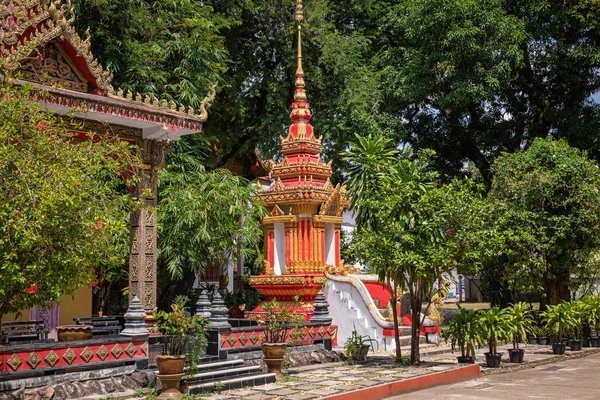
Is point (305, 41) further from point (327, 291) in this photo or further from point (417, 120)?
point (327, 291)

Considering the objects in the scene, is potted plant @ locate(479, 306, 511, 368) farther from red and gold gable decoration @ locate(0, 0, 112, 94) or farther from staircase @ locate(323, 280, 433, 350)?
red and gold gable decoration @ locate(0, 0, 112, 94)

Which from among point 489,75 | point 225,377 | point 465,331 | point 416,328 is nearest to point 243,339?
point 225,377

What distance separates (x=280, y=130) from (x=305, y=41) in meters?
3.58

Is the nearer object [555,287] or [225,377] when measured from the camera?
[225,377]

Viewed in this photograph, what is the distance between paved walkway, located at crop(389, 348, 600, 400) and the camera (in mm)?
11961

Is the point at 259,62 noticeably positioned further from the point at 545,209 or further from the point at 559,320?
the point at 559,320

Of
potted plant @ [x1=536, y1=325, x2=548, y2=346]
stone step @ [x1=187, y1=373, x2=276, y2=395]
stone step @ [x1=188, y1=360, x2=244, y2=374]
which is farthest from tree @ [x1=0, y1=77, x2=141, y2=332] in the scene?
potted plant @ [x1=536, y1=325, x2=548, y2=346]

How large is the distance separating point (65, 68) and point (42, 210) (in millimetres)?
5629

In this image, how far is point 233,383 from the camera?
39.4 ft

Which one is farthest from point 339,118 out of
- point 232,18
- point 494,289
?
point 494,289

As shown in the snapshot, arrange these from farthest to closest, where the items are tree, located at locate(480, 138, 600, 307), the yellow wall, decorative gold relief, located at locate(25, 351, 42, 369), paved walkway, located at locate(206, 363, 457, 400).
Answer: tree, located at locate(480, 138, 600, 307) < the yellow wall < paved walkway, located at locate(206, 363, 457, 400) < decorative gold relief, located at locate(25, 351, 42, 369)

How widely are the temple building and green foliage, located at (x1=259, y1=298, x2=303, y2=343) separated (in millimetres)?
2288

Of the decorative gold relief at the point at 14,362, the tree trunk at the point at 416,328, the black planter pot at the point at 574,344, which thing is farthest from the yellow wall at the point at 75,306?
the black planter pot at the point at 574,344

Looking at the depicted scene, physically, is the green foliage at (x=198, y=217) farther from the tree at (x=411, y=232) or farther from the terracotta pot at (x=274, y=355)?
the terracotta pot at (x=274, y=355)
